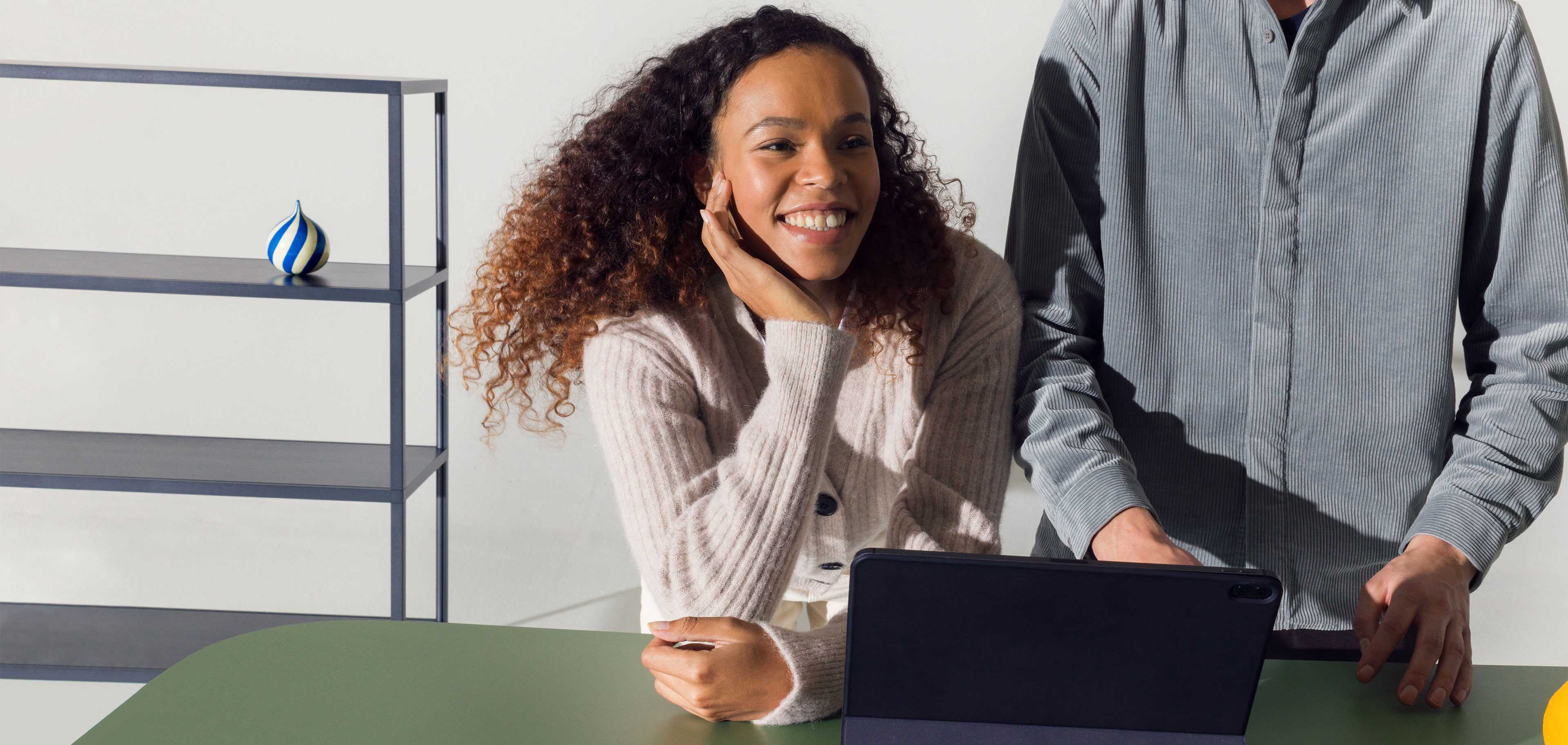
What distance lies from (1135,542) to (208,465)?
6.67 feet

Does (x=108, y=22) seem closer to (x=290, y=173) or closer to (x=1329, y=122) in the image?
(x=290, y=173)

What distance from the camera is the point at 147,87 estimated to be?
291 cm

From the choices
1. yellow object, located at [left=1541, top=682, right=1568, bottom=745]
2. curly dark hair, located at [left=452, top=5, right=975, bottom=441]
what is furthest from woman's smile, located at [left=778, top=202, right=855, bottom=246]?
yellow object, located at [left=1541, top=682, right=1568, bottom=745]

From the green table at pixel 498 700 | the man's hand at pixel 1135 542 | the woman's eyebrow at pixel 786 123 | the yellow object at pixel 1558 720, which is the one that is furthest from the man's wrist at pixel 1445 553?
the woman's eyebrow at pixel 786 123

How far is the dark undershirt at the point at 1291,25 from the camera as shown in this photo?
4.13 ft

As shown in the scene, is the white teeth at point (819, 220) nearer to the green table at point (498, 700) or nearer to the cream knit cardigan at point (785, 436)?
the cream knit cardigan at point (785, 436)

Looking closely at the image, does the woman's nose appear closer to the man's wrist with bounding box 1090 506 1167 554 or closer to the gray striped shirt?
the gray striped shirt

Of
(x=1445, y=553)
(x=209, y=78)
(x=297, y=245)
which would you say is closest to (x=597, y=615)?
(x=297, y=245)

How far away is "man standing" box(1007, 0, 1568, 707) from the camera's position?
119cm

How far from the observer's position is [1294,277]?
1257mm

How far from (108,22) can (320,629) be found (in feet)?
8.40

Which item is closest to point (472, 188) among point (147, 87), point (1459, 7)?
point (147, 87)

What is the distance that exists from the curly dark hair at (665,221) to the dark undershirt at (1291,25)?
1.40 feet

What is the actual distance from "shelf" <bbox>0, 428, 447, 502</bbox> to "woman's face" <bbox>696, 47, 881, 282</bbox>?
4.38 ft
